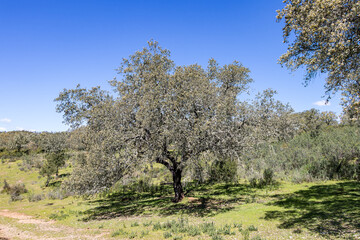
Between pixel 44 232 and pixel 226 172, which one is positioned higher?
pixel 226 172

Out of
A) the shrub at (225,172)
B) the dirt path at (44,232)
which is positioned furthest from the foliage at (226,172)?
the dirt path at (44,232)

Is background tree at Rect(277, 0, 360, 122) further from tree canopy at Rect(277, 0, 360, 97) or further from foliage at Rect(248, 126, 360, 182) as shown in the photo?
foliage at Rect(248, 126, 360, 182)

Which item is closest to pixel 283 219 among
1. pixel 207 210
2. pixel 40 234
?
pixel 207 210

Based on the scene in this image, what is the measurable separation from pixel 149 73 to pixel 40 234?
47.1 ft

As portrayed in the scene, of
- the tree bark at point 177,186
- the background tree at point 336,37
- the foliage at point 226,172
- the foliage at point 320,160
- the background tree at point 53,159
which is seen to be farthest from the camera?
the background tree at point 53,159

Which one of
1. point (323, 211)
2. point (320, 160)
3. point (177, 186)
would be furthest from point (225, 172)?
point (323, 211)

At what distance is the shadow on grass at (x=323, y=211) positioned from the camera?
420 inches

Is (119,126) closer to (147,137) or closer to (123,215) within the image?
(147,137)

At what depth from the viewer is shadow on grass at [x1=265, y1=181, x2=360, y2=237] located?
10.7 meters

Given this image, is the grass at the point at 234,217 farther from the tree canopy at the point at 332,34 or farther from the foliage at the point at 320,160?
the tree canopy at the point at 332,34

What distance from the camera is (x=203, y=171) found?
17922 millimetres

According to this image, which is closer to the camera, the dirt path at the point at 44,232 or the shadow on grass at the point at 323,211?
the shadow on grass at the point at 323,211

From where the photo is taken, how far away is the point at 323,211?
44.2 feet

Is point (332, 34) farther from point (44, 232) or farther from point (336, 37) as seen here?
point (44, 232)
